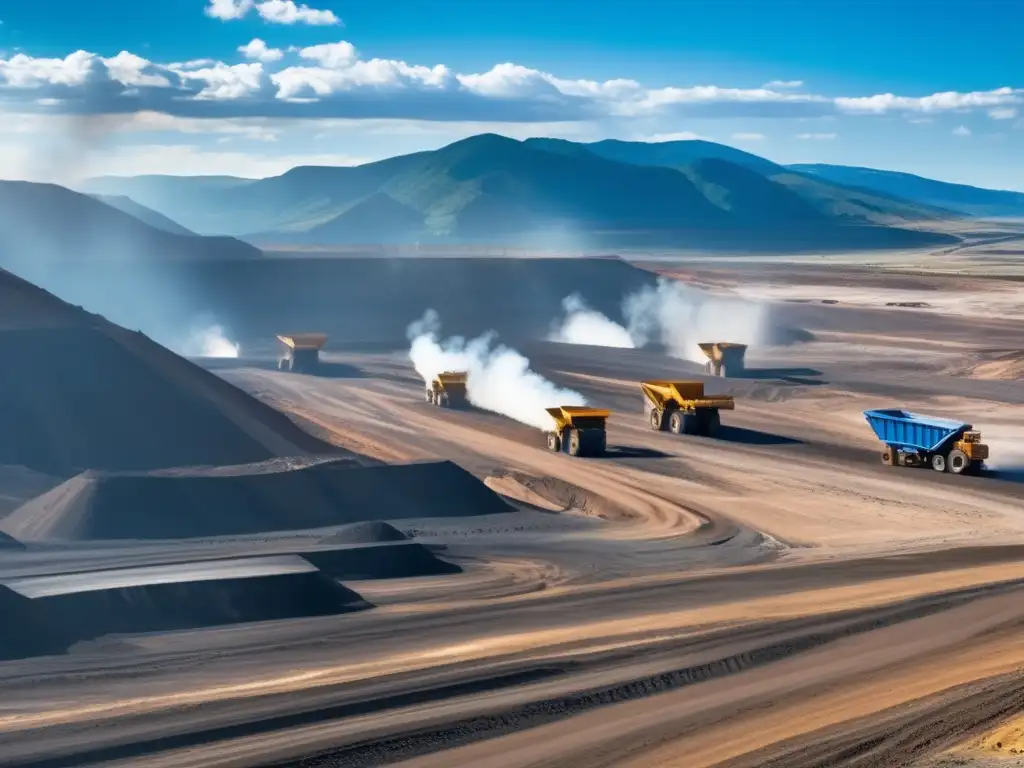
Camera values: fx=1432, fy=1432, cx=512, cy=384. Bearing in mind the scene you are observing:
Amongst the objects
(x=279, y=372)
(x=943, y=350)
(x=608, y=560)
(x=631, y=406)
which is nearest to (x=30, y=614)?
(x=608, y=560)

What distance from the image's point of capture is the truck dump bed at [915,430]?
3728cm

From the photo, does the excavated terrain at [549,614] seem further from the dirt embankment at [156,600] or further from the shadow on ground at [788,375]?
the shadow on ground at [788,375]

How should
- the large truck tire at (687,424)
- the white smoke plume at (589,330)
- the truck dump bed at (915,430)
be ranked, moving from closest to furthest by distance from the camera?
the truck dump bed at (915,430)
the large truck tire at (687,424)
the white smoke plume at (589,330)

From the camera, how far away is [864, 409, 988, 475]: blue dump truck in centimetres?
3678

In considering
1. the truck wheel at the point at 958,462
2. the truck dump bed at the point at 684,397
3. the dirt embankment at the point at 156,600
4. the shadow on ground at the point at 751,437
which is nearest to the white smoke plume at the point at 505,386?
the truck dump bed at the point at 684,397

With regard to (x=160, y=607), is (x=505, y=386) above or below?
above

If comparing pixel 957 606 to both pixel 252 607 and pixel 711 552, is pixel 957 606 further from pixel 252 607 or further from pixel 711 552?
pixel 252 607

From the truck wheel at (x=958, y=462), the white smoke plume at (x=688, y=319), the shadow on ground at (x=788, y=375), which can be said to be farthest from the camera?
the white smoke plume at (x=688, y=319)

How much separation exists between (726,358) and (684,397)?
16899mm

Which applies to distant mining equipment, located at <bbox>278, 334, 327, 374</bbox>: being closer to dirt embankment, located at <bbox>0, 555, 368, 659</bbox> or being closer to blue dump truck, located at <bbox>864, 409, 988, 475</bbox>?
blue dump truck, located at <bbox>864, 409, 988, 475</bbox>

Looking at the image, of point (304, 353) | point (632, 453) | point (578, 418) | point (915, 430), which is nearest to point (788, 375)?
point (304, 353)

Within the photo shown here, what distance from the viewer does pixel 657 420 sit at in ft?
148

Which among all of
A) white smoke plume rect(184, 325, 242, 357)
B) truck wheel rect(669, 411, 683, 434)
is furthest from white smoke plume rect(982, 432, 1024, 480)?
white smoke plume rect(184, 325, 242, 357)

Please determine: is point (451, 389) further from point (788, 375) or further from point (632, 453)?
point (788, 375)
